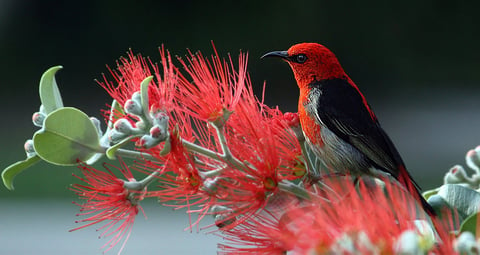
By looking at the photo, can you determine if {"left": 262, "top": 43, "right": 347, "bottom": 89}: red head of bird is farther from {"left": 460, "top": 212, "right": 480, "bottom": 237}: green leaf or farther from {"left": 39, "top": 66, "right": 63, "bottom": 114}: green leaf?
{"left": 460, "top": 212, "right": 480, "bottom": 237}: green leaf

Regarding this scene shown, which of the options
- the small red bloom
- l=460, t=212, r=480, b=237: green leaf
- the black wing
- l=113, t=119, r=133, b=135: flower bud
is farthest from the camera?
the black wing

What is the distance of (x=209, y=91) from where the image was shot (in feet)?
2.79

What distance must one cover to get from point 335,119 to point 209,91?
0.39m

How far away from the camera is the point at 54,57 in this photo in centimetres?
906

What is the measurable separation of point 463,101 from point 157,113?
8071mm

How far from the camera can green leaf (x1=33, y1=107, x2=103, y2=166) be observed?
29.2 inches

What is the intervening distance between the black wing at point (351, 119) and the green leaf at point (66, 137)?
1.69 feet

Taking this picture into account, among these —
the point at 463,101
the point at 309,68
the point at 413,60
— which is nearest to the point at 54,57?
the point at 413,60

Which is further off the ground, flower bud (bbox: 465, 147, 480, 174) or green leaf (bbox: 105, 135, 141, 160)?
green leaf (bbox: 105, 135, 141, 160)

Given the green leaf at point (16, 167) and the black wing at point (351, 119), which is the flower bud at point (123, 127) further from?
the black wing at point (351, 119)

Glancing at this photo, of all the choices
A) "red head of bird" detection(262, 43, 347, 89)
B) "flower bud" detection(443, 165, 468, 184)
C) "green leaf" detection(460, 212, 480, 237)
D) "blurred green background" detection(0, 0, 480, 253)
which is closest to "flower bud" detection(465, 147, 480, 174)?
"flower bud" detection(443, 165, 468, 184)

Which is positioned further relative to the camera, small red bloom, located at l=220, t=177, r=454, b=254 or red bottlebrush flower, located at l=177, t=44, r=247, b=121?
red bottlebrush flower, located at l=177, t=44, r=247, b=121

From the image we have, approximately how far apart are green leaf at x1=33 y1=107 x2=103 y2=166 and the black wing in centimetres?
51

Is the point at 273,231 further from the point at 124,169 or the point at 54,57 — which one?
the point at 54,57
